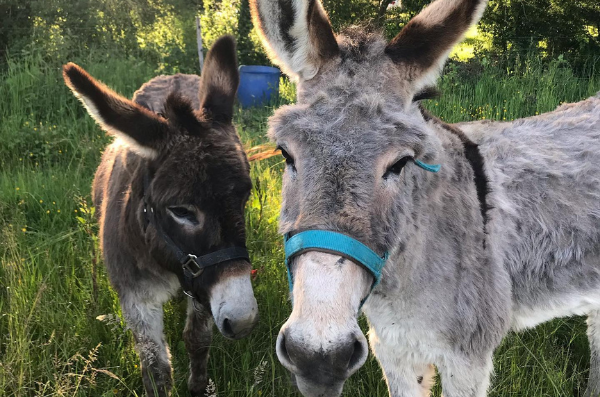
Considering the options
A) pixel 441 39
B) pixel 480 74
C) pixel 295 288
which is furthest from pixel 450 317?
pixel 480 74

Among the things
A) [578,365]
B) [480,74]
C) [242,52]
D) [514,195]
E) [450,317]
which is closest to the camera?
[450,317]

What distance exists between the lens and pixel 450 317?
159 centimetres

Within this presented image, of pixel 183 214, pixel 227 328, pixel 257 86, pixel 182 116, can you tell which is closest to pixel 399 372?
pixel 227 328

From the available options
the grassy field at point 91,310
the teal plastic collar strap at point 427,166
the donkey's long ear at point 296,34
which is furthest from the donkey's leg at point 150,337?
the teal plastic collar strap at point 427,166

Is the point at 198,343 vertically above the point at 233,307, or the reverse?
the point at 233,307

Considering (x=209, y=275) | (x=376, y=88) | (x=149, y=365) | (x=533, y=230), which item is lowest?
(x=149, y=365)

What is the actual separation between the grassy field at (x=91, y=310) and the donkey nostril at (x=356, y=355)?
0.91m

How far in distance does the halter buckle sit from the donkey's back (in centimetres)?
129

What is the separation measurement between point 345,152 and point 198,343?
158cm

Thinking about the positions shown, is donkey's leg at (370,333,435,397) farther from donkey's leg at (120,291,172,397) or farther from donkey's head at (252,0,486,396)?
donkey's leg at (120,291,172,397)

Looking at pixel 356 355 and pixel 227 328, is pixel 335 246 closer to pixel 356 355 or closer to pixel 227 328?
pixel 356 355

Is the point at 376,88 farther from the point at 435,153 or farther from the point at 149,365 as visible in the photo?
the point at 149,365

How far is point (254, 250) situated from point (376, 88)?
203cm

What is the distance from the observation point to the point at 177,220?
79.8 inches
